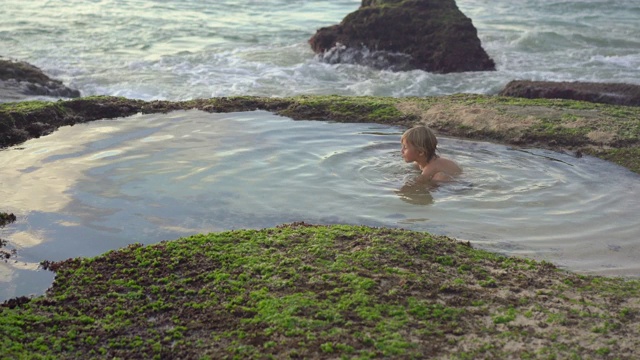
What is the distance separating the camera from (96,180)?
23.6 feet

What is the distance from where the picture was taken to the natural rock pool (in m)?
5.87

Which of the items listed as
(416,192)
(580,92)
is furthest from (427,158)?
(580,92)

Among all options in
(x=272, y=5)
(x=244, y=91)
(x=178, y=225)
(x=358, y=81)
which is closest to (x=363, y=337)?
(x=178, y=225)

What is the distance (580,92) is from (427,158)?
467cm

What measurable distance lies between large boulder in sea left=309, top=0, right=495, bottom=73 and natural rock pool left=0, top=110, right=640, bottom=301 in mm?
6394

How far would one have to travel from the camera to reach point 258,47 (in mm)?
18703

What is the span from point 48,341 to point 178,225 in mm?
2031

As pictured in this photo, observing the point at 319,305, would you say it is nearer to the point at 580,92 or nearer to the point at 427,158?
the point at 427,158

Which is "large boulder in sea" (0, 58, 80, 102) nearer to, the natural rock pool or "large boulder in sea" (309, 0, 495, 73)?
the natural rock pool

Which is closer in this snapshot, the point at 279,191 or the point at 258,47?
the point at 279,191

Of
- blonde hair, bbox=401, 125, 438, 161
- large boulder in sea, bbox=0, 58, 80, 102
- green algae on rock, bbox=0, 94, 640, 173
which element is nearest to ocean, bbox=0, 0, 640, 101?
large boulder in sea, bbox=0, 58, 80, 102

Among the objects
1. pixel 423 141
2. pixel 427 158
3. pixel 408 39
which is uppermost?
pixel 408 39

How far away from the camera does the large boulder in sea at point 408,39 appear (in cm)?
1516

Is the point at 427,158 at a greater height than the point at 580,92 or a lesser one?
lesser
